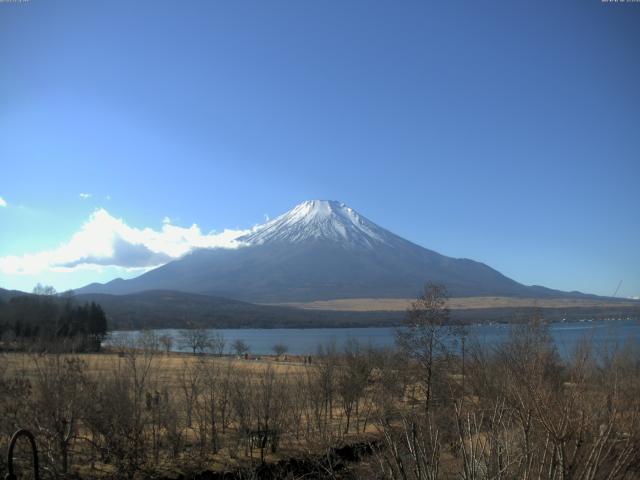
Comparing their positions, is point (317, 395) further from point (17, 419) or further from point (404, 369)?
point (17, 419)

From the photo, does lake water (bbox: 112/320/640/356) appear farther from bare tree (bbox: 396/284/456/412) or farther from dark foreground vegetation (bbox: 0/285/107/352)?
dark foreground vegetation (bbox: 0/285/107/352)

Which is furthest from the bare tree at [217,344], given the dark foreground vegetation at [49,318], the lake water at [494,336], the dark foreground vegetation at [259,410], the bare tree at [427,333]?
the dark foreground vegetation at [259,410]

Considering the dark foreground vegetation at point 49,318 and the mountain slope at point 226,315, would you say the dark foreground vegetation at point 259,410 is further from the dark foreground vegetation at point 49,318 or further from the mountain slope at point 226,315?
the mountain slope at point 226,315

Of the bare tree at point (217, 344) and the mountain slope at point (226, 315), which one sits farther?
the mountain slope at point (226, 315)

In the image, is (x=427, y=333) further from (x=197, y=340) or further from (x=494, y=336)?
(x=197, y=340)

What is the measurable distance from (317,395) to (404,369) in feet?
20.0

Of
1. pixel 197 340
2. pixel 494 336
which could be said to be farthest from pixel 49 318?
pixel 494 336

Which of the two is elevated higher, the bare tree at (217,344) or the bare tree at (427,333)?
the bare tree at (427,333)

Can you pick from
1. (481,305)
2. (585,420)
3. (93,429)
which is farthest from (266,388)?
(481,305)

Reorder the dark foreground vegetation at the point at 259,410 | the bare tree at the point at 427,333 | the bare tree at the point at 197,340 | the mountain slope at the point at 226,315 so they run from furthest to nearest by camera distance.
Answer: the mountain slope at the point at 226,315 < the bare tree at the point at 197,340 < the bare tree at the point at 427,333 < the dark foreground vegetation at the point at 259,410

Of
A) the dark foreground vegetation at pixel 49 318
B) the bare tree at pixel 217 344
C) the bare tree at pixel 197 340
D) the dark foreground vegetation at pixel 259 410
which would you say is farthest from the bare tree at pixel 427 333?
the dark foreground vegetation at pixel 49 318

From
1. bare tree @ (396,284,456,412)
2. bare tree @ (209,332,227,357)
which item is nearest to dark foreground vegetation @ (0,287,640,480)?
bare tree @ (396,284,456,412)

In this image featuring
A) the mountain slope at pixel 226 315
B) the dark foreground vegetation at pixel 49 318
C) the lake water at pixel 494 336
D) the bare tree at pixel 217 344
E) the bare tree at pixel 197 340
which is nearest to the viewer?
the lake water at pixel 494 336

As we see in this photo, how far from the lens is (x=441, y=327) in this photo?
23.8 m
